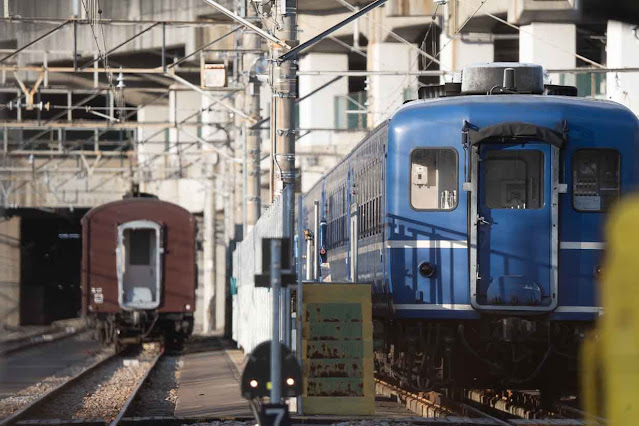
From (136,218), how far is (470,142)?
1609 cm

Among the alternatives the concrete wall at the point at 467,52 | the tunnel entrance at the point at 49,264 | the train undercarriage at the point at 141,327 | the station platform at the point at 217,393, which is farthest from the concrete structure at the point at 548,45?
the tunnel entrance at the point at 49,264

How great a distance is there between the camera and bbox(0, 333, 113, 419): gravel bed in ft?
52.1

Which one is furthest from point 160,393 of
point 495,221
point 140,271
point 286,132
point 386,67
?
point 386,67

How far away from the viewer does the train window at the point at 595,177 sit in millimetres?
12414

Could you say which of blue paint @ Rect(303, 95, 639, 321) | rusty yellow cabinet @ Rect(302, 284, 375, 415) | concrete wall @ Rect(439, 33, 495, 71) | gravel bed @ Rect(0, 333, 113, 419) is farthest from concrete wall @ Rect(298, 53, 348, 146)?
rusty yellow cabinet @ Rect(302, 284, 375, 415)

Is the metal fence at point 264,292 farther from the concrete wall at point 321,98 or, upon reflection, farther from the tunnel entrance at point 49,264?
the tunnel entrance at point 49,264

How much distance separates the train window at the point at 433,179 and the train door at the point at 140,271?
1559 cm

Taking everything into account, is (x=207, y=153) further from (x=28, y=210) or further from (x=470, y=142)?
(x=470, y=142)

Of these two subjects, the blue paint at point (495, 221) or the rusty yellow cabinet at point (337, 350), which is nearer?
the rusty yellow cabinet at point (337, 350)

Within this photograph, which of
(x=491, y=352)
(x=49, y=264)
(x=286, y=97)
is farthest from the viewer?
(x=49, y=264)

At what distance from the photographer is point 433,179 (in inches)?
502

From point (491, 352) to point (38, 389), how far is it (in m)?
9.55

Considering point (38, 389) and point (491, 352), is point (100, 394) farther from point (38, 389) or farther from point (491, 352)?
point (491, 352)

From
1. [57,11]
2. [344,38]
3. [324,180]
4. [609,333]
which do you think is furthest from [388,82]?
[609,333]
